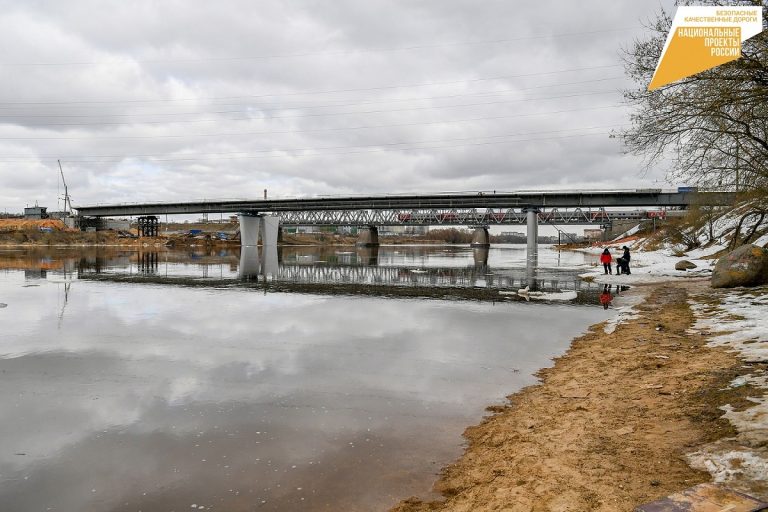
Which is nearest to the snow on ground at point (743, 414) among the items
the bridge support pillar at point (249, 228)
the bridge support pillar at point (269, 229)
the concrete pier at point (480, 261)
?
the concrete pier at point (480, 261)

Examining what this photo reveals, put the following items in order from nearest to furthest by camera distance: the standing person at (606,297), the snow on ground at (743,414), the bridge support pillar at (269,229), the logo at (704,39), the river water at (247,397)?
1. the snow on ground at (743,414)
2. the river water at (247,397)
3. the logo at (704,39)
4. the standing person at (606,297)
5. the bridge support pillar at (269,229)

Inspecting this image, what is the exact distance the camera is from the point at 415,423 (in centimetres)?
791

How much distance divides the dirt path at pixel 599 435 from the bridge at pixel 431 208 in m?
69.7

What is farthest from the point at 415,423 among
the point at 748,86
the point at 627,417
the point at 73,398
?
the point at 748,86

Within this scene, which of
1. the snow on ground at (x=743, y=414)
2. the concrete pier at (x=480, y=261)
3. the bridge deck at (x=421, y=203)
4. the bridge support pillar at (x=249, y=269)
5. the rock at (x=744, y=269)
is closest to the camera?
the snow on ground at (x=743, y=414)

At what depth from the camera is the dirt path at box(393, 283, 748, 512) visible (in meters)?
5.17

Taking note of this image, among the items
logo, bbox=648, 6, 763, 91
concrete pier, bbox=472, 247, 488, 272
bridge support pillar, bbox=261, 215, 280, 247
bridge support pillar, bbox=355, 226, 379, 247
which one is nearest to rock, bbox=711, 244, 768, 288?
logo, bbox=648, 6, 763, 91

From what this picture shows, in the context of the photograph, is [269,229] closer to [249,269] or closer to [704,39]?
[249,269]

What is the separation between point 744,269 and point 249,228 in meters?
107

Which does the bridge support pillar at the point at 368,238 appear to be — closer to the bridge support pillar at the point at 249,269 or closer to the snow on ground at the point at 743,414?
the bridge support pillar at the point at 249,269

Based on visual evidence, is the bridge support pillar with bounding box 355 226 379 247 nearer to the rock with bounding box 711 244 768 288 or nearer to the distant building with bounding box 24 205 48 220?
the distant building with bounding box 24 205 48 220

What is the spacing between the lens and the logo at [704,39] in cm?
1192

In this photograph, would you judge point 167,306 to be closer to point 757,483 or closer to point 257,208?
point 757,483

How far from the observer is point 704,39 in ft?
42.2
